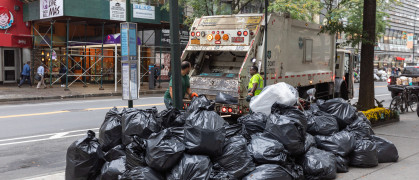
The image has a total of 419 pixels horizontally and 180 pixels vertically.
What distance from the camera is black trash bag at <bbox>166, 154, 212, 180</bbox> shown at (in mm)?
4262

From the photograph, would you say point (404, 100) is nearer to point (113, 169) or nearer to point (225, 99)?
point (225, 99)

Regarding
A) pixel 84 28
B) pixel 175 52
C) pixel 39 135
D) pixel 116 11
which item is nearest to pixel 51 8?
pixel 116 11

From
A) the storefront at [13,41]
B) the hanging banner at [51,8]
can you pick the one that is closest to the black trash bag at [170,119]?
the hanging banner at [51,8]

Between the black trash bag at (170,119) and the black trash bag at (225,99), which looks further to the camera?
the black trash bag at (225,99)

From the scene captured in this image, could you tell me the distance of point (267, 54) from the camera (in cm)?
916

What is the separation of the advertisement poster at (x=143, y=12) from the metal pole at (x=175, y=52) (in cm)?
1771

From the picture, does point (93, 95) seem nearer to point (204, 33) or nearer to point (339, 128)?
point (204, 33)

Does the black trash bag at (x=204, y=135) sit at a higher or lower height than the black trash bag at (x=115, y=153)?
higher

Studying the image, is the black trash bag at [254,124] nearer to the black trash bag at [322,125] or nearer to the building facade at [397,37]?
the black trash bag at [322,125]

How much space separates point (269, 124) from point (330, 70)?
8.97 metres

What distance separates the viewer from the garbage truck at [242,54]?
896 centimetres

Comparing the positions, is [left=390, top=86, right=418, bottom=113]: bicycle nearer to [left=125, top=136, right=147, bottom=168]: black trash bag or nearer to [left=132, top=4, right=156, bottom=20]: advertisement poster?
[left=125, top=136, right=147, bottom=168]: black trash bag

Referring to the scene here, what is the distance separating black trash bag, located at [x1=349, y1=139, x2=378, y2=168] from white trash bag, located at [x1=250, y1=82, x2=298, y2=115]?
115cm

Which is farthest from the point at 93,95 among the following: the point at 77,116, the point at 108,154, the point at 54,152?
the point at 108,154
